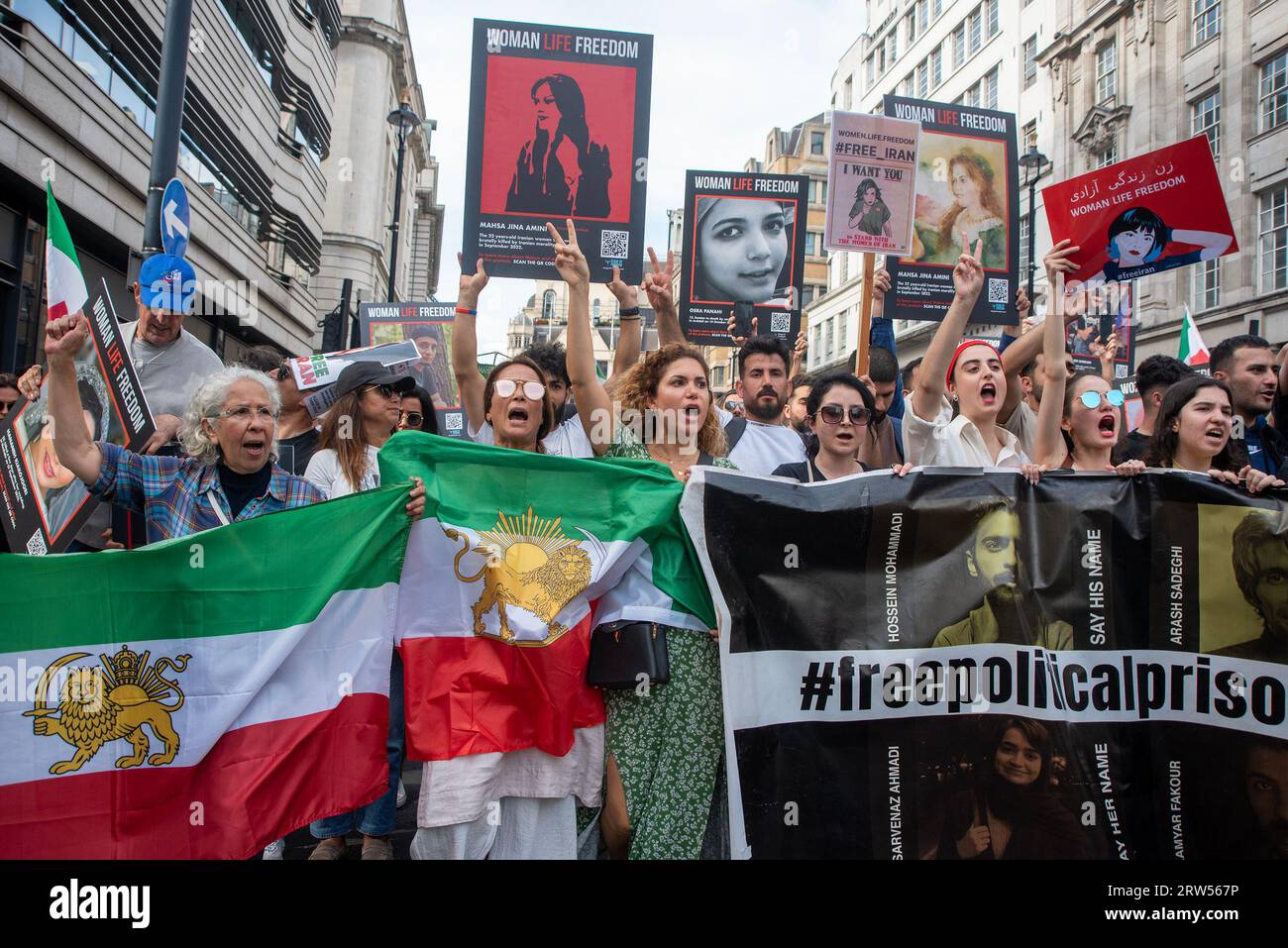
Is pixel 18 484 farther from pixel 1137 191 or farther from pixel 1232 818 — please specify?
pixel 1137 191

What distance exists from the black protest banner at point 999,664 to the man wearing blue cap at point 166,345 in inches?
106

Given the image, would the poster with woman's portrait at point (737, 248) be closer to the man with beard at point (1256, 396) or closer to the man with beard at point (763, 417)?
the man with beard at point (763, 417)

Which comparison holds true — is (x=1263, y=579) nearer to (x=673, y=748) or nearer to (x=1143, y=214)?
(x=673, y=748)

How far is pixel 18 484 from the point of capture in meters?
3.96

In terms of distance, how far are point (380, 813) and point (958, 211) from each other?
597cm

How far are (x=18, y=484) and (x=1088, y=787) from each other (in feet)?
14.1

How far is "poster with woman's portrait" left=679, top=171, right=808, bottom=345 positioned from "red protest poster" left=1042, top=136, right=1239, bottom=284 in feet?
9.75

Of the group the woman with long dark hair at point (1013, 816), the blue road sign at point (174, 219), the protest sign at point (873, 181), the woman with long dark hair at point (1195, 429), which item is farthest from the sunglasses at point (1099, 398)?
the blue road sign at point (174, 219)

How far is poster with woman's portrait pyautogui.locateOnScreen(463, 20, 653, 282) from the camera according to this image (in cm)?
611

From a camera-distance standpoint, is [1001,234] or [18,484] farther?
[1001,234]

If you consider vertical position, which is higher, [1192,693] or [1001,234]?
[1001,234]

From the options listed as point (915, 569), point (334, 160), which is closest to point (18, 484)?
point (915, 569)

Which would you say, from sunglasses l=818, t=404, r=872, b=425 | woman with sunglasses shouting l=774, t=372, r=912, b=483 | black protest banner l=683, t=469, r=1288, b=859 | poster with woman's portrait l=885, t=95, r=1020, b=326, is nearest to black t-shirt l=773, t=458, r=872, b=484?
woman with sunglasses shouting l=774, t=372, r=912, b=483
